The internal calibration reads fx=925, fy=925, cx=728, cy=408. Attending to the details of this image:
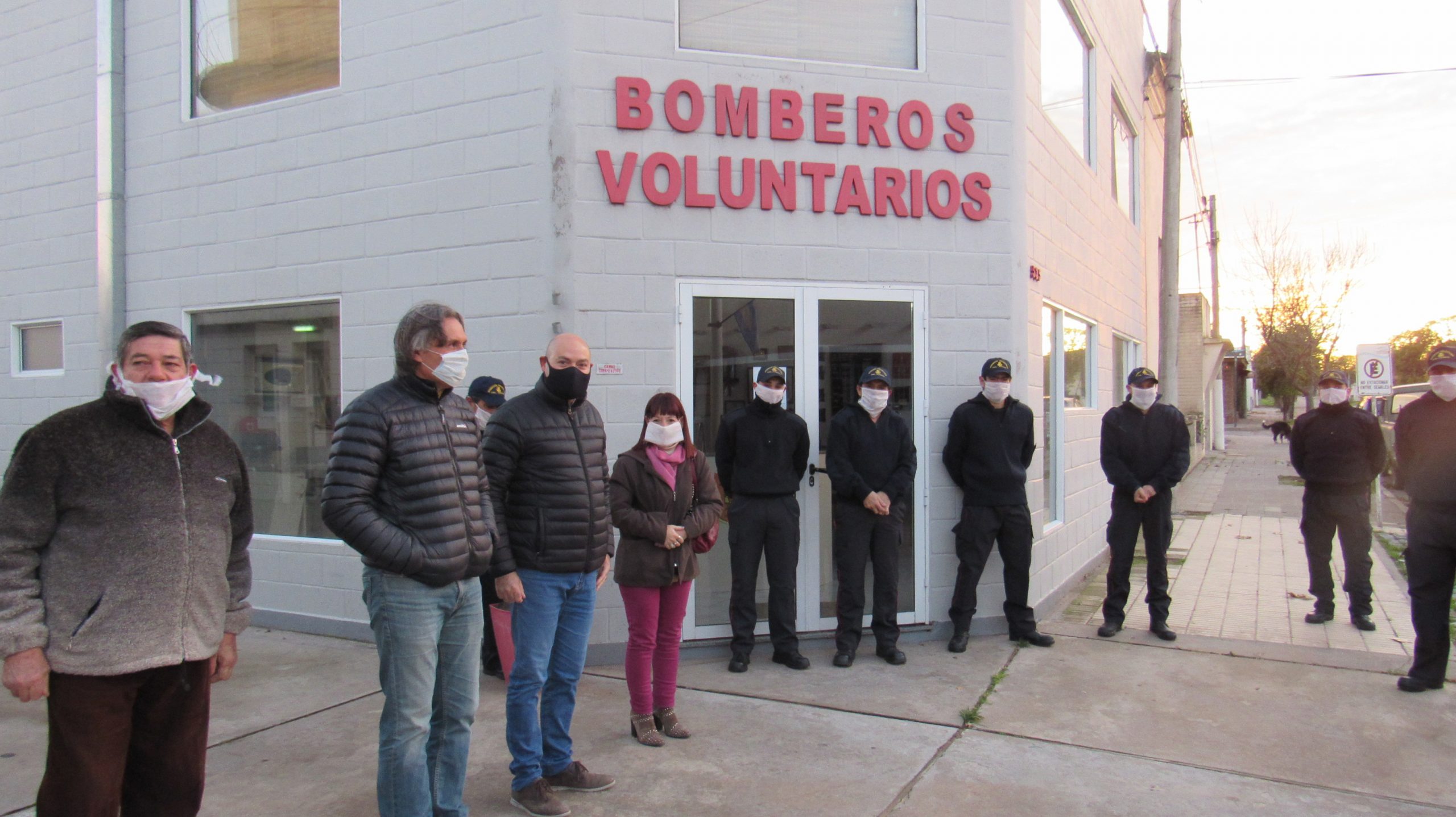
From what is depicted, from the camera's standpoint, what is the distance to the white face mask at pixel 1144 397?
6594 millimetres

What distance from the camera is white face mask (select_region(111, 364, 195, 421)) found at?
2.68 meters

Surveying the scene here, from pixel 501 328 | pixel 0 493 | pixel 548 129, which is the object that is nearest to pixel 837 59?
pixel 548 129

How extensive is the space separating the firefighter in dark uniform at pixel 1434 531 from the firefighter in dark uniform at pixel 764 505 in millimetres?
3510

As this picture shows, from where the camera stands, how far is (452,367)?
3271 mm

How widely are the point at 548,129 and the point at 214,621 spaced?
378 cm

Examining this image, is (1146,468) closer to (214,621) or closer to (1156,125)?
(214,621)

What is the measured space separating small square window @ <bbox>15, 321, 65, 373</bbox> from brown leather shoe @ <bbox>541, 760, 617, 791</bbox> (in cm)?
607

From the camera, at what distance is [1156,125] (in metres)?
15.1

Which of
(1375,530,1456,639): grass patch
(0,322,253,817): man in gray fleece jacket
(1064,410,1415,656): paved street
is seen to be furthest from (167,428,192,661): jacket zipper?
(1375,530,1456,639): grass patch

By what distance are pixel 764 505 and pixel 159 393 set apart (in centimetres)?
359

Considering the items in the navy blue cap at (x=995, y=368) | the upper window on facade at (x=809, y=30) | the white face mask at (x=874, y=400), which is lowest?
the white face mask at (x=874, y=400)

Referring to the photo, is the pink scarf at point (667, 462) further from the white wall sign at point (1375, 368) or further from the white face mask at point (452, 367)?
the white wall sign at point (1375, 368)

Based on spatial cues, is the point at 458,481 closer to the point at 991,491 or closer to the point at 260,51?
the point at 991,491

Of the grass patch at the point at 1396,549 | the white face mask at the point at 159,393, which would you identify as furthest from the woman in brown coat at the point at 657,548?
the grass patch at the point at 1396,549
